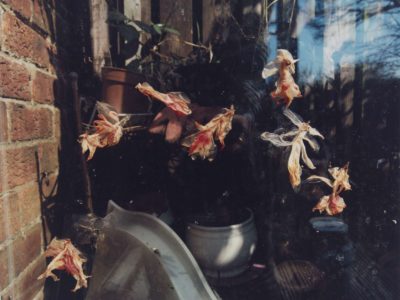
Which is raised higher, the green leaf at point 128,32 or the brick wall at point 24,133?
the green leaf at point 128,32

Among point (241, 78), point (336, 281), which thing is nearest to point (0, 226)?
point (241, 78)

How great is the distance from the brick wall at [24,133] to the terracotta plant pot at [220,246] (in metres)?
A: 0.45

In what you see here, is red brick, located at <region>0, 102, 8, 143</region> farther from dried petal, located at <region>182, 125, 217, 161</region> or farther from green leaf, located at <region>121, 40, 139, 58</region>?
green leaf, located at <region>121, 40, 139, 58</region>

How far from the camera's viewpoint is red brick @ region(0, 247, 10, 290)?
2.46ft

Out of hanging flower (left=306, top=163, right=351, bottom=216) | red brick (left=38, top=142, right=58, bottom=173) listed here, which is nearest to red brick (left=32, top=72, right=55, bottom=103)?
red brick (left=38, top=142, right=58, bottom=173)

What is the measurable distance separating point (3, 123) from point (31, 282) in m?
0.43

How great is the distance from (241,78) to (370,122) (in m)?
0.49

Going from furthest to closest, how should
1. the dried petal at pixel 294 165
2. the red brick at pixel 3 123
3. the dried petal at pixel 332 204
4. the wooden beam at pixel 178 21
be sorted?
the wooden beam at pixel 178 21, the dried petal at pixel 332 204, the dried petal at pixel 294 165, the red brick at pixel 3 123

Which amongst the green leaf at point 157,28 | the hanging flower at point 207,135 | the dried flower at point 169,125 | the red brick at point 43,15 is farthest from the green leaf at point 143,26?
the hanging flower at point 207,135

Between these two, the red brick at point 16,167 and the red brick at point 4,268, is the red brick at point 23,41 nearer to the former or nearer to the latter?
the red brick at point 16,167

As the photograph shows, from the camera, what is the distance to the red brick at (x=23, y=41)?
0.77 meters

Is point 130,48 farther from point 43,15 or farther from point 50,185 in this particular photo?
point 50,185

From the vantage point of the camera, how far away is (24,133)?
848 mm

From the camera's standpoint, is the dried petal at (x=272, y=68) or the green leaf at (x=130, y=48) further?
the green leaf at (x=130, y=48)
